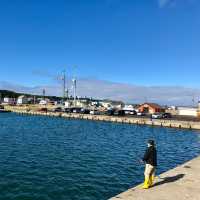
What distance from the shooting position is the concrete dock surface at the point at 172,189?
16953mm

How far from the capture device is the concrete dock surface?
667 inches

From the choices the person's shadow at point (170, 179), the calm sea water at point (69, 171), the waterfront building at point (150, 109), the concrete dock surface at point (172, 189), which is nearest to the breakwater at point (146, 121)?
the waterfront building at point (150, 109)

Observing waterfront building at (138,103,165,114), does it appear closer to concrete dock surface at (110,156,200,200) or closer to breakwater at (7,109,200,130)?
breakwater at (7,109,200,130)

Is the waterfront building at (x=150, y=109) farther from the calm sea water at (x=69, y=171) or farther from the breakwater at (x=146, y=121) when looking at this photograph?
the calm sea water at (x=69, y=171)

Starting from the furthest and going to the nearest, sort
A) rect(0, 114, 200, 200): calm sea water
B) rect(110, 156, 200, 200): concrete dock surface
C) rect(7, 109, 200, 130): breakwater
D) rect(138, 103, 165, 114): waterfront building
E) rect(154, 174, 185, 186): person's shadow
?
rect(138, 103, 165, 114): waterfront building
rect(7, 109, 200, 130): breakwater
rect(0, 114, 200, 200): calm sea water
rect(154, 174, 185, 186): person's shadow
rect(110, 156, 200, 200): concrete dock surface

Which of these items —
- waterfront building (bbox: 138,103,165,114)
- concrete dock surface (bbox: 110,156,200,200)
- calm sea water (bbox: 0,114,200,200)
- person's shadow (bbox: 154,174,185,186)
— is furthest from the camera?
waterfront building (bbox: 138,103,165,114)

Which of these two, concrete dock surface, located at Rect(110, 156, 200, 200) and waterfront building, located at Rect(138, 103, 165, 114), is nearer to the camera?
concrete dock surface, located at Rect(110, 156, 200, 200)

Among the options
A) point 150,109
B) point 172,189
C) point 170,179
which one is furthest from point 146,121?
point 172,189

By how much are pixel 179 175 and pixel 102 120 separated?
287ft

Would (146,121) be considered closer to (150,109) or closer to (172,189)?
(150,109)

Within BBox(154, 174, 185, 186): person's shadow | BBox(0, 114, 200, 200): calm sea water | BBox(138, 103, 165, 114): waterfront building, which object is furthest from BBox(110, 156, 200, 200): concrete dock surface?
BBox(138, 103, 165, 114): waterfront building

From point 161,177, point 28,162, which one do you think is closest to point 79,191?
point 161,177

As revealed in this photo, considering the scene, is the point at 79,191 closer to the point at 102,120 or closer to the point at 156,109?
the point at 102,120

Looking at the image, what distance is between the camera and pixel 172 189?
18.5m
